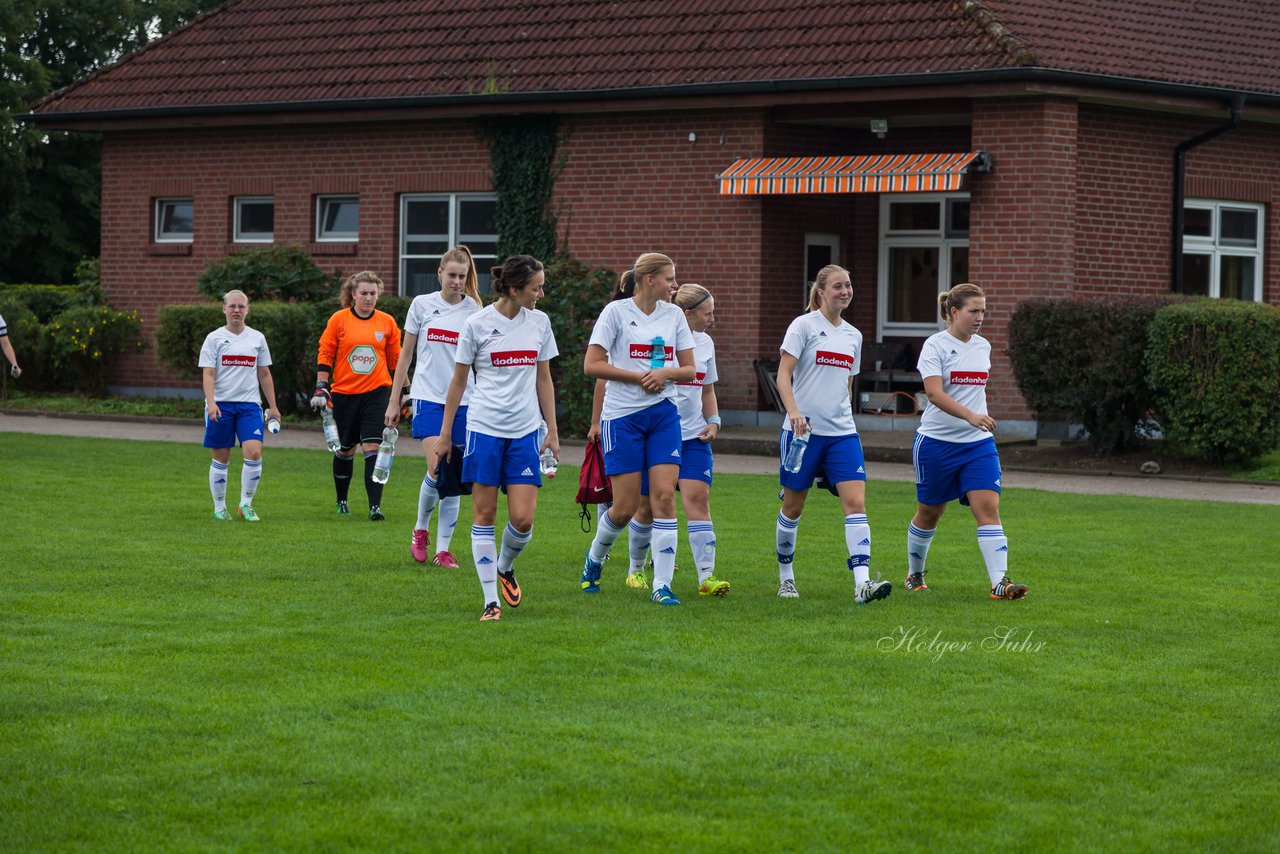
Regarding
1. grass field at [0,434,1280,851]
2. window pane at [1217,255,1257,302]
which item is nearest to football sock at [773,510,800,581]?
grass field at [0,434,1280,851]

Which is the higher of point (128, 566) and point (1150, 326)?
point (1150, 326)

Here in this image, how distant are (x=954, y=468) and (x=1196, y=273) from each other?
14484mm

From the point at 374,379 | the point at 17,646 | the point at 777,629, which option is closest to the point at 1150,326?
the point at 374,379

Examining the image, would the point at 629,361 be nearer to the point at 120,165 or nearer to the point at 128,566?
the point at 128,566

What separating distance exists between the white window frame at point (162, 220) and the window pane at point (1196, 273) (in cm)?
1428

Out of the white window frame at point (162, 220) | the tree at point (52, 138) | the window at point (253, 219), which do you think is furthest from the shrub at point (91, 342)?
the tree at point (52, 138)

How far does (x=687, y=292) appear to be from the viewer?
1080cm

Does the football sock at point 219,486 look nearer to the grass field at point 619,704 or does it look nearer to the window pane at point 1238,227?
the grass field at point 619,704

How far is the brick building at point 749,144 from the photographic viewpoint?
21.5 m

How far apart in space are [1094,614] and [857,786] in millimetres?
3995

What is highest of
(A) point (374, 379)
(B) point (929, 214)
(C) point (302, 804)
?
(B) point (929, 214)

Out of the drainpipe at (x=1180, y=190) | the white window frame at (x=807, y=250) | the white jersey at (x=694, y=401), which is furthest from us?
the white window frame at (x=807, y=250)

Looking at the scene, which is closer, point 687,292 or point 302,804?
point 302,804

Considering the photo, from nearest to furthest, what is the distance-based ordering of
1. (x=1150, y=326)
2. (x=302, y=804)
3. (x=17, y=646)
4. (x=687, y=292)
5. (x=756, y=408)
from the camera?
(x=302, y=804)
(x=17, y=646)
(x=687, y=292)
(x=1150, y=326)
(x=756, y=408)
